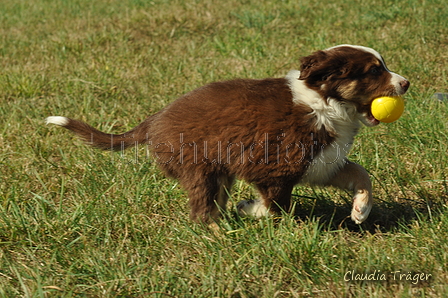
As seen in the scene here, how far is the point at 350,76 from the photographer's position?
328 centimetres

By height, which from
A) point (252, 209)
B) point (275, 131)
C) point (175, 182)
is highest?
point (275, 131)

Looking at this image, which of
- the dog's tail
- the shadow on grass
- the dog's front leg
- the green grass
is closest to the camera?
the green grass

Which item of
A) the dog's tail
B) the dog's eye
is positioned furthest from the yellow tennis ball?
the dog's tail

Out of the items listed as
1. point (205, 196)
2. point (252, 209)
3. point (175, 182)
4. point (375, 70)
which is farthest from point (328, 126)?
point (175, 182)

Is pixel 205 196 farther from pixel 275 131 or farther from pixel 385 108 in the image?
pixel 385 108

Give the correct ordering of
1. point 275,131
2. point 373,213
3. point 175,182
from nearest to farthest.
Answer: point 275,131 < point 373,213 < point 175,182

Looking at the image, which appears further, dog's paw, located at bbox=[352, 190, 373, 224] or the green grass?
dog's paw, located at bbox=[352, 190, 373, 224]

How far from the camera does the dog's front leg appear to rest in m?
3.29

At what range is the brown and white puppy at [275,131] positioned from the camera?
3188 mm

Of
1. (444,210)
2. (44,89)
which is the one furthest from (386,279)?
(44,89)

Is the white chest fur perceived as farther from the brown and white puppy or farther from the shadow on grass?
the shadow on grass

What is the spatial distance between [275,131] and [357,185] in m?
0.61

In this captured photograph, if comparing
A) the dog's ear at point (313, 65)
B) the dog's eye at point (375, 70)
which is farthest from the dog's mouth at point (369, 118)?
the dog's ear at point (313, 65)

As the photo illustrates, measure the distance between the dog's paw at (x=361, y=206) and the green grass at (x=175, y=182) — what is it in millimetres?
88
